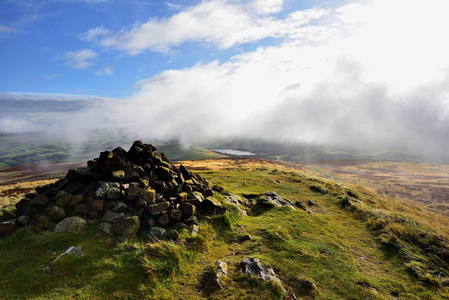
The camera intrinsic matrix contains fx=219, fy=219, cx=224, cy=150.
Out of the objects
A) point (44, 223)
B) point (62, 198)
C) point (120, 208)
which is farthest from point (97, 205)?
point (44, 223)

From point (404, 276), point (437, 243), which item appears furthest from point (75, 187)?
point (437, 243)

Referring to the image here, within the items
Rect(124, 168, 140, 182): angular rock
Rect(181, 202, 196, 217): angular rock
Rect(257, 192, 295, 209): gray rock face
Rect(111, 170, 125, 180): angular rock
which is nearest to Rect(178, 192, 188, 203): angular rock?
Rect(181, 202, 196, 217): angular rock

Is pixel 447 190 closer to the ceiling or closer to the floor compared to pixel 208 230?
closer to the floor

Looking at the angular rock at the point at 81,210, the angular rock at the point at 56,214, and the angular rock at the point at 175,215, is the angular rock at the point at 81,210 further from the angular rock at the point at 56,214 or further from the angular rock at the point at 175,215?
the angular rock at the point at 175,215

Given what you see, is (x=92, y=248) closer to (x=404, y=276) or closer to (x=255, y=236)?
(x=255, y=236)

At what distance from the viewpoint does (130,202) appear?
12.1 m

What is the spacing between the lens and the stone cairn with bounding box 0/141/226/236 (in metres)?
10.6

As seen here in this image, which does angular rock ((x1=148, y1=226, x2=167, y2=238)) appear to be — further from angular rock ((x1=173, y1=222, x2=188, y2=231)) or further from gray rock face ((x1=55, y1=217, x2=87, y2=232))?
gray rock face ((x1=55, y1=217, x2=87, y2=232))

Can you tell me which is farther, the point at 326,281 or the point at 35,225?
the point at 35,225

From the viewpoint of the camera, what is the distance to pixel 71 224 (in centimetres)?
1045

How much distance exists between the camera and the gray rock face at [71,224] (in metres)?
10.2

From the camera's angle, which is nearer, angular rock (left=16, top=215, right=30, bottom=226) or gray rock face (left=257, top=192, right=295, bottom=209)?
angular rock (left=16, top=215, right=30, bottom=226)

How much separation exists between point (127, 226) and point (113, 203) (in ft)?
6.75

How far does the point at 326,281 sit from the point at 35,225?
13.4 meters
